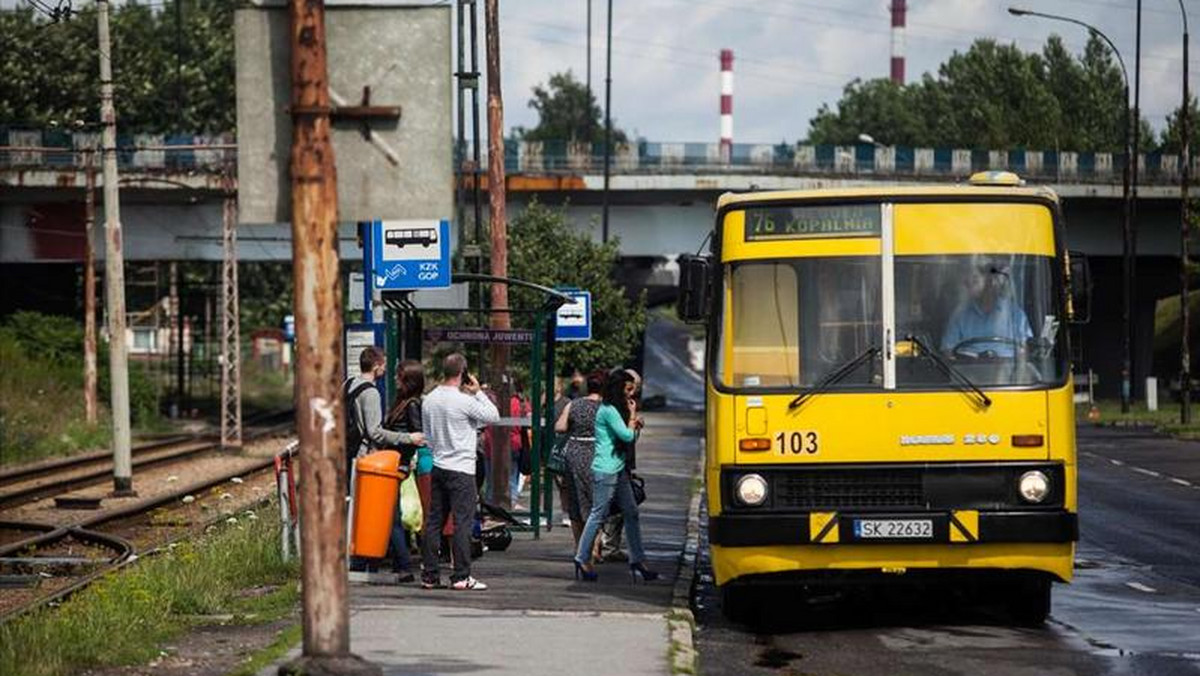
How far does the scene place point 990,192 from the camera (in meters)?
16.0

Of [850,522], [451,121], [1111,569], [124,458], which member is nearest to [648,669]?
[850,522]

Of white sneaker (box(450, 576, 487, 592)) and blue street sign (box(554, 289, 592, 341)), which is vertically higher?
blue street sign (box(554, 289, 592, 341))

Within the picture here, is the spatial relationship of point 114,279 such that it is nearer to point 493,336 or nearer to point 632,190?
point 493,336

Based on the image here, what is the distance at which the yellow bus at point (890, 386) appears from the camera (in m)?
15.4

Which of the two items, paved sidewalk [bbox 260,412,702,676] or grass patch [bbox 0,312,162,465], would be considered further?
grass patch [bbox 0,312,162,465]

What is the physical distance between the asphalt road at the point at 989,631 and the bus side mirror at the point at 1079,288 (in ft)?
6.85

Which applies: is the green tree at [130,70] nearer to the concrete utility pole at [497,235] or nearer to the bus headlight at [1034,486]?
the concrete utility pole at [497,235]

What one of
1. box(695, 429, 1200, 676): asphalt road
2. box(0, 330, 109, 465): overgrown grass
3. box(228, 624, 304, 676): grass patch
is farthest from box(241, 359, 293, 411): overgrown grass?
box(228, 624, 304, 676): grass patch

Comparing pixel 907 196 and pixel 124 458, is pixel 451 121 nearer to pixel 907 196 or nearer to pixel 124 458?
pixel 907 196

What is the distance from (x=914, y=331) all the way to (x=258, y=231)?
48056mm

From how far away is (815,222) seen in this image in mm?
16031

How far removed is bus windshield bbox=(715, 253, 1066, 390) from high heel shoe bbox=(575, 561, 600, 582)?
3.46m

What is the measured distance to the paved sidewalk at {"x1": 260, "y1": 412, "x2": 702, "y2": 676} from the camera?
13016 mm

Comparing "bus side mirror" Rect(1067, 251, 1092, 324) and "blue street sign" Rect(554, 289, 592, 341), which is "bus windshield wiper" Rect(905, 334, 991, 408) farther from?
"blue street sign" Rect(554, 289, 592, 341)
